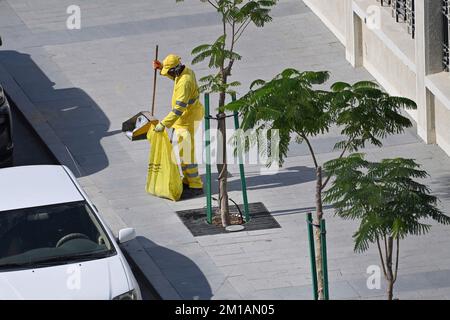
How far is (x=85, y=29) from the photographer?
83.4 ft

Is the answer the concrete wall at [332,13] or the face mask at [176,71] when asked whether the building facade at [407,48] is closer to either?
the concrete wall at [332,13]

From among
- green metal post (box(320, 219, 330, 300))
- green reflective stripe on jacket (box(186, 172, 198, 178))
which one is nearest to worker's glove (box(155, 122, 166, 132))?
green reflective stripe on jacket (box(186, 172, 198, 178))

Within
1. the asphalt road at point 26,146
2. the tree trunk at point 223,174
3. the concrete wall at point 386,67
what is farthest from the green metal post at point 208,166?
the concrete wall at point 386,67

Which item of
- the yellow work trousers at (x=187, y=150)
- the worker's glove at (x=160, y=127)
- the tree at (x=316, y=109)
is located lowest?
the yellow work trousers at (x=187, y=150)

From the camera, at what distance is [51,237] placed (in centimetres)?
1397

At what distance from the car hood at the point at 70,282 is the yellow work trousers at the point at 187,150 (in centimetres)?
→ 425

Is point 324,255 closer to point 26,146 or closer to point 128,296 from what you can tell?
point 128,296

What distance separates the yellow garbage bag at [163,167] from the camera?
1736 centimetres

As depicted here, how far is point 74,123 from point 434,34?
5.67 metres

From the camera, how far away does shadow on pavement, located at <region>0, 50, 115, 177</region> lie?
1942 centimetres

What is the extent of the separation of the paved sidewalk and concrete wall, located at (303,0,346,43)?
19cm

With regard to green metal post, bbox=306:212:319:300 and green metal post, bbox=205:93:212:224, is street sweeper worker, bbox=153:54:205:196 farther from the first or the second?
green metal post, bbox=306:212:319:300
